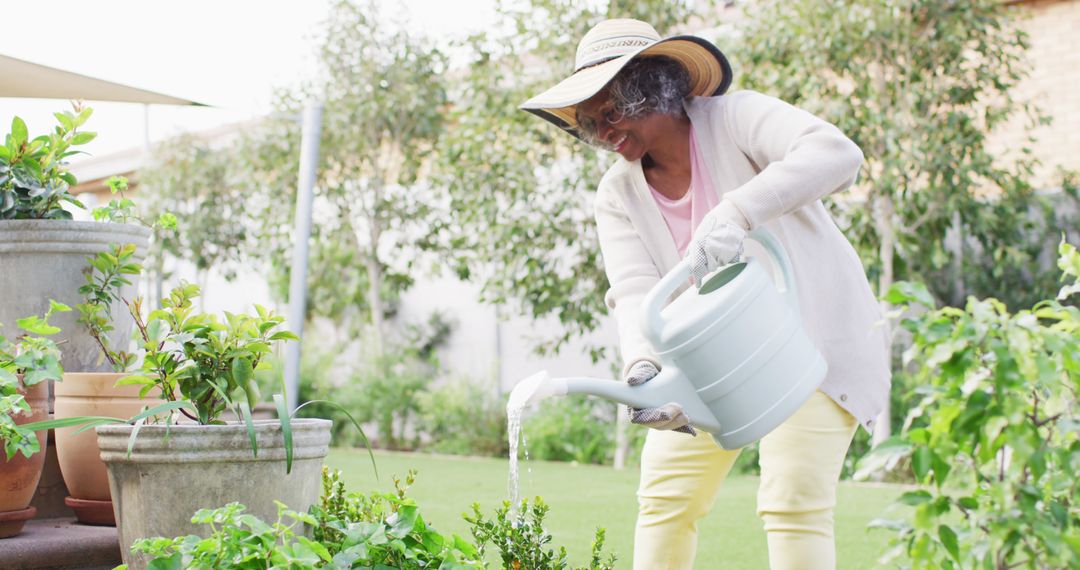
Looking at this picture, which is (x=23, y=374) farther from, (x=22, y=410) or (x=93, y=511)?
(x=93, y=511)

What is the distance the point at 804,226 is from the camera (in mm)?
2014

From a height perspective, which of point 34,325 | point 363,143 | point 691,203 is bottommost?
point 34,325

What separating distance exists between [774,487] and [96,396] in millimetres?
1275

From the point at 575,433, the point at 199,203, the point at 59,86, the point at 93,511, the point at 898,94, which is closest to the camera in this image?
the point at 93,511

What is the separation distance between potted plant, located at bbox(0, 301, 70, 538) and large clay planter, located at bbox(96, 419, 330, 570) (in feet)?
0.79

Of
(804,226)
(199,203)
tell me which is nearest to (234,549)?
(804,226)

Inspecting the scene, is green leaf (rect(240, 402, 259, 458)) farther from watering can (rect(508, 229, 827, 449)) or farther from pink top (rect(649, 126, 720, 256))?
pink top (rect(649, 126, 720, 256))

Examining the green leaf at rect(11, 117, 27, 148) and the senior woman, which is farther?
the green leaf at rect(11, 117, 27, 148)

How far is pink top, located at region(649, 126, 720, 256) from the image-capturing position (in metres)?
2.06

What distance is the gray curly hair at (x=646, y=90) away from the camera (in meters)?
2.00

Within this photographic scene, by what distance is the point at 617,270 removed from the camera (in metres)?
2.15

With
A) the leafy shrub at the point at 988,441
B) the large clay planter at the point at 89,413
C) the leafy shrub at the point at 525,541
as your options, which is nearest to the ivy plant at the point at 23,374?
the large clay planter at the point at 89,413

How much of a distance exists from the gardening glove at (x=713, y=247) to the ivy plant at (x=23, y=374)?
1113mm

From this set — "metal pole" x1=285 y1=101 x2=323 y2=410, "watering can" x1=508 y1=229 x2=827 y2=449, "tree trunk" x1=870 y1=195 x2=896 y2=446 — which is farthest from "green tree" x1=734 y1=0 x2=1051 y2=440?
"watering can" x1=508 y1=229 x2=827 y2=449
